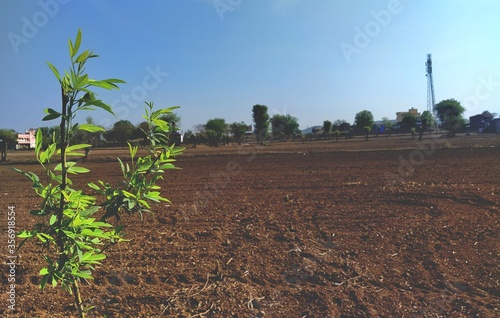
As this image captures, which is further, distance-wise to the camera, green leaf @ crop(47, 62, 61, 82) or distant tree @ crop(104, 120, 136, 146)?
distant tree @ crop(104, 120, 136, 146)

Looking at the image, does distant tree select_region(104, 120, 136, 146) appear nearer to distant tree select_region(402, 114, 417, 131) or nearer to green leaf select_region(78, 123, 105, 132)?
green leaf select_region(78, 123, 105, 132)

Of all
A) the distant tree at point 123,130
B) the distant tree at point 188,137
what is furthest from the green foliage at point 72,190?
the distant tree at point 188,137

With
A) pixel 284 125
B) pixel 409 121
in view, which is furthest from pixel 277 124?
pixel 409 121

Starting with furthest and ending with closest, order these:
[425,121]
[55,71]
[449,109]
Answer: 1. [449,109]
2. [425,121]
3. [55,71]

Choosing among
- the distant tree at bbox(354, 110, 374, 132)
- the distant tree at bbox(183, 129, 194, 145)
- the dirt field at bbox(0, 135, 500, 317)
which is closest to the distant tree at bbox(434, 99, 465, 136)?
the distant tree at bbox(354, 110, 374, 132)

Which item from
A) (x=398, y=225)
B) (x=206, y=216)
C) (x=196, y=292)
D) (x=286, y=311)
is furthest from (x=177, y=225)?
(x=398, y=225)

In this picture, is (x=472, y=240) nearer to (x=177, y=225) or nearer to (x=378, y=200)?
(x=378, y=200)

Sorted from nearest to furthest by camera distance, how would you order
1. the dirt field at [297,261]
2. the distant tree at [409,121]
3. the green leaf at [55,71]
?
the green leaf at [55,71]
the dirt field at [297,261]
the distant tree at [409,121]

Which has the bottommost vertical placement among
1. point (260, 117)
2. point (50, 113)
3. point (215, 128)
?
point (50, 113)

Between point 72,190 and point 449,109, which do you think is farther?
point 449,109

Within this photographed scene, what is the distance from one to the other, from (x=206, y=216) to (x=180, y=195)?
263 cm

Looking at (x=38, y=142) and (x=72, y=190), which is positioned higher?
(x=38, y=142)

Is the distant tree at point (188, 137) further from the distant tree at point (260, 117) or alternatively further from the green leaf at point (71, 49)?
the green leaf at point (71, 49)

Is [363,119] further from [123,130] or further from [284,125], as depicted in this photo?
[123,130]
